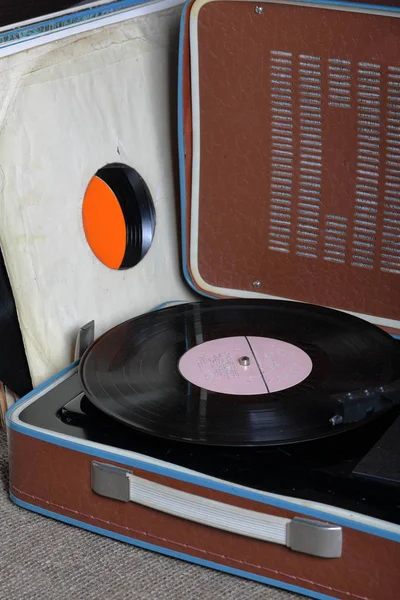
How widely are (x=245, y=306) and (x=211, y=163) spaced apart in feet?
0.67

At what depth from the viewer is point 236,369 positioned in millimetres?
1040

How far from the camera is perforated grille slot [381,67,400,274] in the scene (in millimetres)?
1096

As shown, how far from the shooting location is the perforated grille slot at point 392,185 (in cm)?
110

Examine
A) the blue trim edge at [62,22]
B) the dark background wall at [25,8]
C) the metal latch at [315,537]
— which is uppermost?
the blue trim edge at [62,22]

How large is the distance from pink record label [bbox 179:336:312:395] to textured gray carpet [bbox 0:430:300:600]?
0.19m

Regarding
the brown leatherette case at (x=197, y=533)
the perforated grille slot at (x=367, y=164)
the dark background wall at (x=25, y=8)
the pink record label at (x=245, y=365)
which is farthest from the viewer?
the dark background wall at (x=25, y=8)

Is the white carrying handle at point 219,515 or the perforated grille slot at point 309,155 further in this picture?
the perforated grille slot at point 309,155

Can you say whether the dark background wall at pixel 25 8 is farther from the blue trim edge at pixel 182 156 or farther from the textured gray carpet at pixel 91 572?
the textured gray carpet at pixel 91 572

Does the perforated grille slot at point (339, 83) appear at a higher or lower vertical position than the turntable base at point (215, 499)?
higher

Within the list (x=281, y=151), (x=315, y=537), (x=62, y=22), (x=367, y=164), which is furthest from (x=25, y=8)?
(x=315, y=537)

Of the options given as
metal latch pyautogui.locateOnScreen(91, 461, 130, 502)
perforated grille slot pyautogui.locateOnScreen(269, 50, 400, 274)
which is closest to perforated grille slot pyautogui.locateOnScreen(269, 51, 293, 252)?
perforated grille slot pyautogui.locateOnScreen(269, 50, 400, 274)

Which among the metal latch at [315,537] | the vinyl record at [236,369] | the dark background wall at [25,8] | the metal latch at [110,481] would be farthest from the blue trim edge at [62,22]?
the metal latch at [315,537]

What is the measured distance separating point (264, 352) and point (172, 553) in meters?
0.26

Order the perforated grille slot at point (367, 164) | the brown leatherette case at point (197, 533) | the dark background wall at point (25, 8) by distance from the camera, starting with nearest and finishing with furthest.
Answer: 1. the brown leatherette case at point (197, 533)
2. the perforated grille slot at point (367, 164)
3. the dark background wall at point (25, 8)
